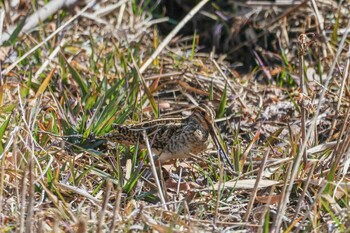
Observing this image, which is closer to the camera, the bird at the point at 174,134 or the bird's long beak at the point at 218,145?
the bird's long beak at the point at 218,145

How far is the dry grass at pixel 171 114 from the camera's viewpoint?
371 cm

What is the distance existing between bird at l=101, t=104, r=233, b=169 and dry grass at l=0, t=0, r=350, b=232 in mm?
85

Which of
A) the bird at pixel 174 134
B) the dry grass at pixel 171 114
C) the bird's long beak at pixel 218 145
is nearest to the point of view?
the dry grass at pixel 171 114

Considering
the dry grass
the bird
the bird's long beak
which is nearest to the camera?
the dry grass

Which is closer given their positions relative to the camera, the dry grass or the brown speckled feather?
the dry grass

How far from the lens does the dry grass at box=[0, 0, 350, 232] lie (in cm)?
371

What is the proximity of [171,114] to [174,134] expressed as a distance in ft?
2.54

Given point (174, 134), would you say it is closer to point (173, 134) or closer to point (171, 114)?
point (173, 134)

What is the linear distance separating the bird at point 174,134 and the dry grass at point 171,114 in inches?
3.3

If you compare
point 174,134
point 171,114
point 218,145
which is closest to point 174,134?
point 174,134

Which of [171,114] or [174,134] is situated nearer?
[174,134]

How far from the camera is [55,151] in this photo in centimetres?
442

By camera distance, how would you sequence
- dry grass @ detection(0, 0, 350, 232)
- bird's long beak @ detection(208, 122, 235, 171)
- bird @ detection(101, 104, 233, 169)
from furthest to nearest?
bird @ detection(101, 104, 233, 169) < bird's long beak @ detection(208, 122, 235, 171) < dry grass @ detection(0, 0, 350, 232)

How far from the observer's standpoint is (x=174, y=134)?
4.56m
